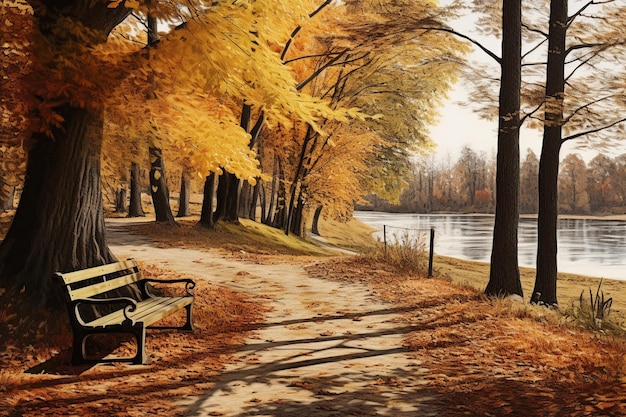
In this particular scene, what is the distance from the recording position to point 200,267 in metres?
13.6

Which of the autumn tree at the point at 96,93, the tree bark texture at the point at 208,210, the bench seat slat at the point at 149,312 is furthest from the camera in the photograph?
the tree bark texture at the point at 208,210

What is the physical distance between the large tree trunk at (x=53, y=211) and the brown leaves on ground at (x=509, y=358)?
4.52 m

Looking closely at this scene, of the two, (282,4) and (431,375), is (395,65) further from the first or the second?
(431,375)

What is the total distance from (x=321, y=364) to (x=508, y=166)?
596 centimetres

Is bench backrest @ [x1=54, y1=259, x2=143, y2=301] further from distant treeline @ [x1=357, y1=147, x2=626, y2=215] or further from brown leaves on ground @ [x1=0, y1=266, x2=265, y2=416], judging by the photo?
distant treeline @ [x1=357, y1=147, x2=626, y2=215]

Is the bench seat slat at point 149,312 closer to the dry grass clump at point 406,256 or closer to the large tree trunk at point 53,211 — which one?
the large tree trunk at point 53,211

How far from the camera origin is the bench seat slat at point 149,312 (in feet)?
19.7

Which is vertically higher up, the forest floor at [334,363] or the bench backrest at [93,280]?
the bench backrest at [93,280]

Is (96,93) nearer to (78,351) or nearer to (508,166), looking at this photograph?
(78,351)

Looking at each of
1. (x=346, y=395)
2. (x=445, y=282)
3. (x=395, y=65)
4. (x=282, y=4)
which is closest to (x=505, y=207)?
(x=445, y=282)

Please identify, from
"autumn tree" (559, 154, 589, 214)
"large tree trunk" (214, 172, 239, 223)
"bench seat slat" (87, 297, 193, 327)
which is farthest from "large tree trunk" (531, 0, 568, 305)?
"autumn tree" (559, 154, 589, 214)

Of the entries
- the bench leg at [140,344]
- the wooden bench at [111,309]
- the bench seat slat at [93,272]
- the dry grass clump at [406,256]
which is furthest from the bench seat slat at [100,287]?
the dry grass clump at [406,256]

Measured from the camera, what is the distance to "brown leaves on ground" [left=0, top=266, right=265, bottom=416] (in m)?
4.73

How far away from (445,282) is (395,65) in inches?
510
